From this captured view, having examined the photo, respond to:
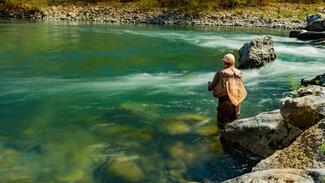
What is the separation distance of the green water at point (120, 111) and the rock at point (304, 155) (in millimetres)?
2136

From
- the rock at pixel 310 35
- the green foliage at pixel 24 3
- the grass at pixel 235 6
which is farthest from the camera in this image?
the green foliage at pixel 24 3

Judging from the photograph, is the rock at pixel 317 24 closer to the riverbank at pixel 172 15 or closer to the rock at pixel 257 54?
the riverbank at pixel 172 15

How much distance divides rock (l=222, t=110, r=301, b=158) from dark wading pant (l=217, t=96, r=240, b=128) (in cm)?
133

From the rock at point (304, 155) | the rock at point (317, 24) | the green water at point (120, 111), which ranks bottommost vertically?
the green water at point (120, 111)

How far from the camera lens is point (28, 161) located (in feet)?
30.9

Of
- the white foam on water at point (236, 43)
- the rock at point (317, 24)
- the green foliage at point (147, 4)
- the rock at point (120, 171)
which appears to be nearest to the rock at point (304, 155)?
the rock at point (120, 171)

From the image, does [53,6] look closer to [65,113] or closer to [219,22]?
[219,22]

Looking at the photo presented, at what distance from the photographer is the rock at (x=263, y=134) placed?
9.39 m

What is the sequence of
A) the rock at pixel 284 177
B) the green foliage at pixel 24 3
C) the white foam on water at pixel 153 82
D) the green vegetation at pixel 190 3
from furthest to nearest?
the green foliage at pixel 24 3
the green vegetation at pixel 190 3
the white foam on water at pixel 153 82
the rock at pixel 284 177

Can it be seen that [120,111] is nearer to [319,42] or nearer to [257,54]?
[257,54]

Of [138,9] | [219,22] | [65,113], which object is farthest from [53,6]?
[65,113]

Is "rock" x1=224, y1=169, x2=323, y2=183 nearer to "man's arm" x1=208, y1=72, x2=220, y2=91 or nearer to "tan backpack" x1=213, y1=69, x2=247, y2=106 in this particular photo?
"tan backpack" x1=213, y1=69, x2=247, y2=106

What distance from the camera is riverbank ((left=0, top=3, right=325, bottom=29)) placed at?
2035 inches

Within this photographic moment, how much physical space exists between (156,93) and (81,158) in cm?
625
